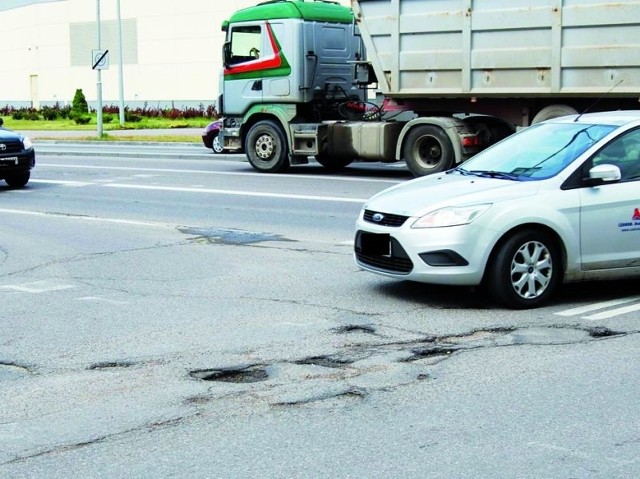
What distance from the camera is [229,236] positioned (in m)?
13.6

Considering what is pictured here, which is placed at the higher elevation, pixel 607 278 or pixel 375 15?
pixel 375 15

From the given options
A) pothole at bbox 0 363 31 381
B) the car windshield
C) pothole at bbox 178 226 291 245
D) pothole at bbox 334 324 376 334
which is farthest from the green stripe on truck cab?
pothole at bbox 0 363 31 381

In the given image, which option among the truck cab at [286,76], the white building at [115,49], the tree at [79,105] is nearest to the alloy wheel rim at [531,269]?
the truck cab at [286,76]

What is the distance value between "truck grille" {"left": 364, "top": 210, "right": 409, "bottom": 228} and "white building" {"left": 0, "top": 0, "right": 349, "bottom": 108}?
46.6m

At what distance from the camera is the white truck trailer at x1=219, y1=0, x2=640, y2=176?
59.5ft

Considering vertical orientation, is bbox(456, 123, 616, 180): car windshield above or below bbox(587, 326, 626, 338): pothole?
above

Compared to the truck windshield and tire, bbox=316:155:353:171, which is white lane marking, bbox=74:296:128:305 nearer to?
tire, bbox=316:155:353:171

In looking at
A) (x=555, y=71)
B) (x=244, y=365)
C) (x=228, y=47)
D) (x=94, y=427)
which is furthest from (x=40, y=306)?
(x=228, y=47)

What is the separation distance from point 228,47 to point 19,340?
609 inches

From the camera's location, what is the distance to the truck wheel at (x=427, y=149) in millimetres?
19734

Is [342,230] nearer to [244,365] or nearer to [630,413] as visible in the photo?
[244,365]

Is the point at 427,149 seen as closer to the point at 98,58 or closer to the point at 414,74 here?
the point at 414,74

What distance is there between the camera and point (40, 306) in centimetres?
934

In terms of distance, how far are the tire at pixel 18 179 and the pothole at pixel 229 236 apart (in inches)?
275
